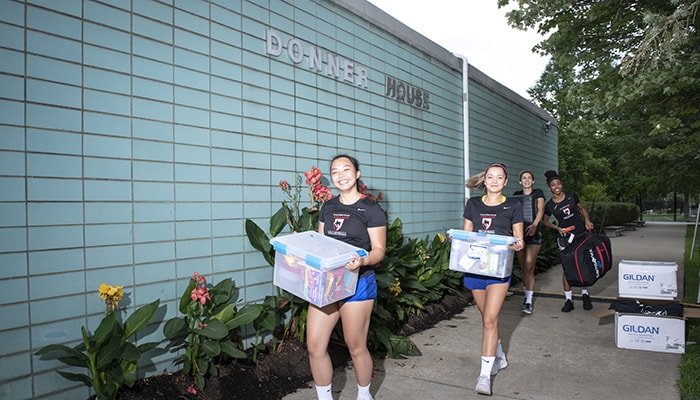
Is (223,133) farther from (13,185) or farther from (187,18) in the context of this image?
(13,185)

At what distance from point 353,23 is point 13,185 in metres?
4.24

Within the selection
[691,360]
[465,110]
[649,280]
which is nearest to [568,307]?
[649,280]

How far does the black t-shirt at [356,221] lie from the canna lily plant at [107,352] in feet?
4.28

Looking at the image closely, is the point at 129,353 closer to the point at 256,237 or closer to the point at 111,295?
the point at 111,295

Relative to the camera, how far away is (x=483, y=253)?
380cm

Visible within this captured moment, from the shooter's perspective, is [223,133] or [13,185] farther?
[223,133]

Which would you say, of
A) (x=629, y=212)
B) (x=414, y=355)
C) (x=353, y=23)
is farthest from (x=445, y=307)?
(x=629, y=212)

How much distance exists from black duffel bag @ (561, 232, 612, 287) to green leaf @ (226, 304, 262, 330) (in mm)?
4145

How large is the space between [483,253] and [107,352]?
8.77ft

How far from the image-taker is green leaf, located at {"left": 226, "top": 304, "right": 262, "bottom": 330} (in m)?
3.71

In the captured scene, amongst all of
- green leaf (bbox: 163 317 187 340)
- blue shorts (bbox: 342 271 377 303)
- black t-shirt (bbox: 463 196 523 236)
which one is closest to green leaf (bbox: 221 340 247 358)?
green leaf (bbox: 163 317 187 340)

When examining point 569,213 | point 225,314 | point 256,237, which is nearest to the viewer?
point 225,314

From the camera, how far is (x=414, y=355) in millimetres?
4906

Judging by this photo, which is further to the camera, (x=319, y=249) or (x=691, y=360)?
(x=691, y=360)
